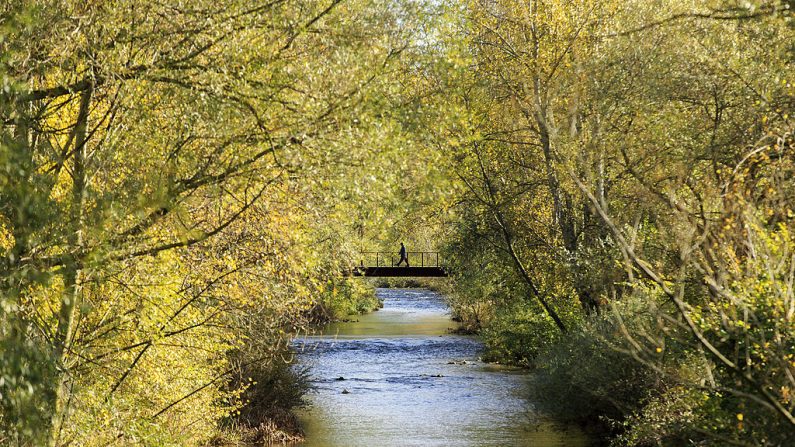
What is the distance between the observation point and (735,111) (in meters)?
13.2

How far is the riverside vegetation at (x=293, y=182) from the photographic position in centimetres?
738

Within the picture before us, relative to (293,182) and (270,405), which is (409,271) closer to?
(270,405)

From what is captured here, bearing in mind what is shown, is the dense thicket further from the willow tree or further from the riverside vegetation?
the willow tree

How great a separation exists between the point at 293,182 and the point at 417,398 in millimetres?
15414

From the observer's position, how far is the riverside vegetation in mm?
7383

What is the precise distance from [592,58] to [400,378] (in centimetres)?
1257

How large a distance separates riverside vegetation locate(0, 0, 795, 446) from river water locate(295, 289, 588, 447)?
315cm

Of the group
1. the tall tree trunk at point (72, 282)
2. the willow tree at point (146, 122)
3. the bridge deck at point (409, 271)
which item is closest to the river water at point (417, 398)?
the bridge deck at point (409, 271)

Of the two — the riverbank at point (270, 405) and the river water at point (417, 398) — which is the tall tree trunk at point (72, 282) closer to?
the riverbank at point (270, 405)

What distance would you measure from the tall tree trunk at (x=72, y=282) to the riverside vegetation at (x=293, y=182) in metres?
0.04

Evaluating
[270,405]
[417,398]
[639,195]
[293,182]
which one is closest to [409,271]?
[417,398]

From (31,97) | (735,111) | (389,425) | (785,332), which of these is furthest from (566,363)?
(31,97)

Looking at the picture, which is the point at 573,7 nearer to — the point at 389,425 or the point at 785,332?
the point at 389,425

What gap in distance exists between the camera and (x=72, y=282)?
30.3ft
